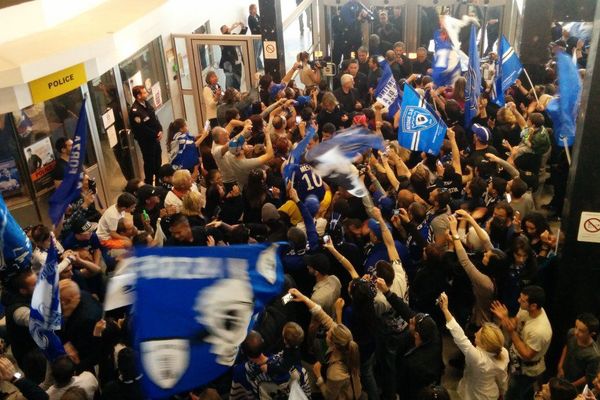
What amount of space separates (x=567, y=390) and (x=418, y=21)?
12146mm

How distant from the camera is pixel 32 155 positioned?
9.12m

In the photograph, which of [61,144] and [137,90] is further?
[137,90]

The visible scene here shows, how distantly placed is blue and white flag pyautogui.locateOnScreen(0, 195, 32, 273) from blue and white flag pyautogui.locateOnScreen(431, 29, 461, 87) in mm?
6547

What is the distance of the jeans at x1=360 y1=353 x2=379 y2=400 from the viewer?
5840mm

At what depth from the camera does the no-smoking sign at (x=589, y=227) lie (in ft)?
20.4

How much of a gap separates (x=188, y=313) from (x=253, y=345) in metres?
1.08

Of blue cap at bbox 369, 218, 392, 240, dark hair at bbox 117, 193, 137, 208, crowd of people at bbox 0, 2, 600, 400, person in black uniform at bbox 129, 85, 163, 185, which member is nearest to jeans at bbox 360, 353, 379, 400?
crowd of people at bbox 0, 2, 600, 400

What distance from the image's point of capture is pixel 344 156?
7.25 m

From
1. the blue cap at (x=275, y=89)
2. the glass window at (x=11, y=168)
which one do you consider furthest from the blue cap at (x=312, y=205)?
the blue cap at (x=275, y=89)

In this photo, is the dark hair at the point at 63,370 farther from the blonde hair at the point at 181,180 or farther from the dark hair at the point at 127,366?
the blonde hair at the point at 181,180

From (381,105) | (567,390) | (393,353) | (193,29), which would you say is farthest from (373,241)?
(193,29)

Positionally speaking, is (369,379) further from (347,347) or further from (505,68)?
(505,68)

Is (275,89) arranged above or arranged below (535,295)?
below

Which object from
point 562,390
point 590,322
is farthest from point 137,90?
point 562,390
